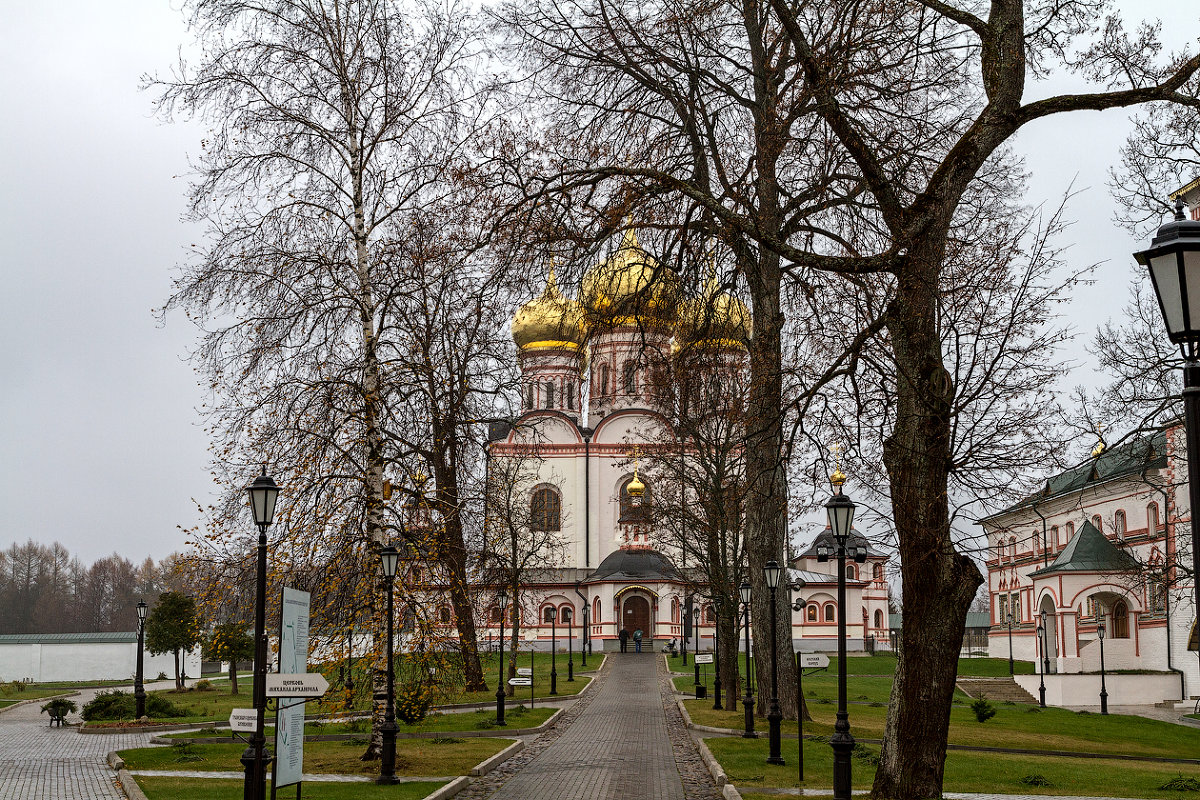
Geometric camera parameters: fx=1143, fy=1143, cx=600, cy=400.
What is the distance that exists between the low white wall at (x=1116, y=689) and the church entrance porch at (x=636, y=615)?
22.0m

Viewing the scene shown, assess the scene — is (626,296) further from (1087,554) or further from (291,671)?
(1087,554)

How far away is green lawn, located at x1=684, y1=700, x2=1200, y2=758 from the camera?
A: 961 inches

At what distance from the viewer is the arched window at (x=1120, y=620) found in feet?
160

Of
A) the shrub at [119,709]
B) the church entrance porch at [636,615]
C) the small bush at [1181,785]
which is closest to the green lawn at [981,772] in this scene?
the small bush at [1181,785]

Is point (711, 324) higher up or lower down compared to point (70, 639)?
higher up

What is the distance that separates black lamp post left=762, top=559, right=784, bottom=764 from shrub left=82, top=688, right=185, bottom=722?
17.2m

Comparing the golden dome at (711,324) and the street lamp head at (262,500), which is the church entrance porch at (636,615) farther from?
the street lamp head at (262,500)

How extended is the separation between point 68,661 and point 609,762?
155 ft

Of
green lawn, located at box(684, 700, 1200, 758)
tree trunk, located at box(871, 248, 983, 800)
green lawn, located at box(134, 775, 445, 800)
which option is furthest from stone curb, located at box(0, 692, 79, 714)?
tree trunk, located at box(871, 248, 983, 800)

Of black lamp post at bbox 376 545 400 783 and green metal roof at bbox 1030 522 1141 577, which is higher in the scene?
green metal roof at bbox 1030 522 1141 577

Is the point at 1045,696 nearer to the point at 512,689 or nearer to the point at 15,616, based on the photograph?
the point at 512,689

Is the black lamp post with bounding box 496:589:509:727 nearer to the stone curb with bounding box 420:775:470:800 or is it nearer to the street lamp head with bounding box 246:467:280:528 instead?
the stone curb with bounding box 420:775:470:800

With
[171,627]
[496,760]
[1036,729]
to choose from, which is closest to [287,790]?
[496,760]

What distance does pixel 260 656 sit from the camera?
11047 mm
